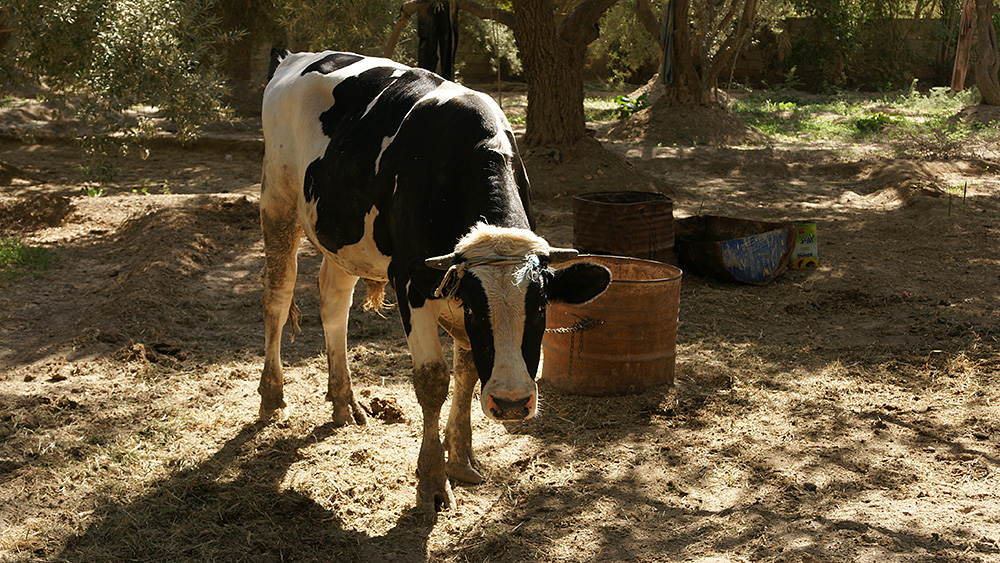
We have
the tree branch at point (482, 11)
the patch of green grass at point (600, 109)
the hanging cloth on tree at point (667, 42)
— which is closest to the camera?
the tree branch at point (482, 11)

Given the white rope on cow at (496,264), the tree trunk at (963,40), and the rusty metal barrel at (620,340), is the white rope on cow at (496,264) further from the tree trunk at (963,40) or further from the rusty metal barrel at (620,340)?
the tree trunk at (963,40)

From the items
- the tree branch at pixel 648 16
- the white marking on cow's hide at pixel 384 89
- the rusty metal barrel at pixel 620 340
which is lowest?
the rusty metal barrel at pixel 620 340

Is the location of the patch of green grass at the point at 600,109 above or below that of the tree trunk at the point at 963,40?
below

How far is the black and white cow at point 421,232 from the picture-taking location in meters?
3.26

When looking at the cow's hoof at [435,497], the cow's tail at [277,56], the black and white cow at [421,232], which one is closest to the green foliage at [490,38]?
the cow's tail at [277,56]

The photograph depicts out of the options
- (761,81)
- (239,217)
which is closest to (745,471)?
(239,217)

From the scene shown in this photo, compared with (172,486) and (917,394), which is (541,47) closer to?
(917,394)

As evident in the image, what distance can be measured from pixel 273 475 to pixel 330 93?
2.12 m

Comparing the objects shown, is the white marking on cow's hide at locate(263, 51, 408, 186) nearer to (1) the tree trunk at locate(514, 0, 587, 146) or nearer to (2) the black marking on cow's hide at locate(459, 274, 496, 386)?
(2) the black marking on cow's hide at locate(459, 274, 496, 386)

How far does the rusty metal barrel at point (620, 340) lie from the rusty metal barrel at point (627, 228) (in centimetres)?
183

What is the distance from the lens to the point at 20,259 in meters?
7.87

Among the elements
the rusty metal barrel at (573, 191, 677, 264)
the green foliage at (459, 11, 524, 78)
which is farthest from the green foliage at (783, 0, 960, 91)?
the rusty metal barrel at (573, 191, 677, 264)

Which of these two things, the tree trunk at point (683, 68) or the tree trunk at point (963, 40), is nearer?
the tree trunk at point (963, 40)

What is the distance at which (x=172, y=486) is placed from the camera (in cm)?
412
